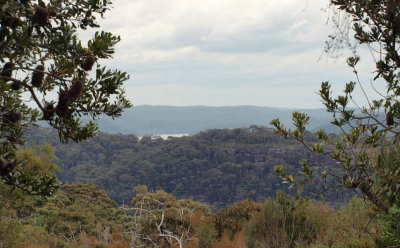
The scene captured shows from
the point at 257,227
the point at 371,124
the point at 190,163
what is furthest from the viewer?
the point at 190,163

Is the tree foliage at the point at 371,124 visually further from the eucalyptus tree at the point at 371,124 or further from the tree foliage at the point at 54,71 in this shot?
the tree foliage at the point at 54,71

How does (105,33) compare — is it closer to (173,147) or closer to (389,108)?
(389,108)

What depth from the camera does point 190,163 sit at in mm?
76312

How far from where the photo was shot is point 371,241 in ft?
15.6

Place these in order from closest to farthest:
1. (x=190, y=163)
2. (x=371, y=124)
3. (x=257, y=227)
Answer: (x=371, y=124) < (x=257, y=227) < (x=190, y=163)

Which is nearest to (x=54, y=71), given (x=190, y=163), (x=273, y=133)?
(x=273, y=133)

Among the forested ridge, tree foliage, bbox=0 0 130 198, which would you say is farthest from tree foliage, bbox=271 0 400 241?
the forested ridge

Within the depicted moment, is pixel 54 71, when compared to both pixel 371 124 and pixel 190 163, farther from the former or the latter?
pixel 190 163

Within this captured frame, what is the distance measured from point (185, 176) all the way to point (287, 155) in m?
20.0

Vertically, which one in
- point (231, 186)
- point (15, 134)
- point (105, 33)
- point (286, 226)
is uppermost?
point (105, 33)

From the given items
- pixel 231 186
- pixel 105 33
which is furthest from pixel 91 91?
pixel 231 186

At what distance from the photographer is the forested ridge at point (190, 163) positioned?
69812 millimetres

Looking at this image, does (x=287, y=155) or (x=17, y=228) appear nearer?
(x=17, y=228)

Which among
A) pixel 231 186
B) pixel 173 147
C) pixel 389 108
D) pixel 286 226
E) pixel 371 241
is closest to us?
pixel 389 108
